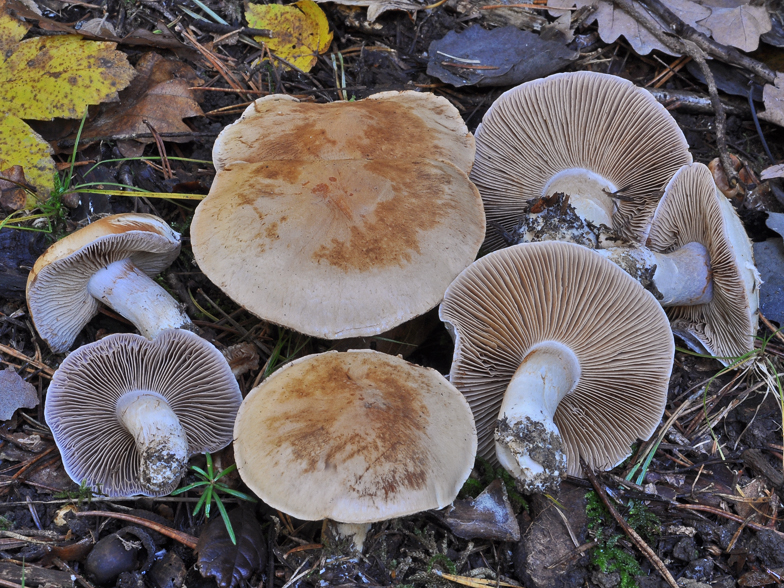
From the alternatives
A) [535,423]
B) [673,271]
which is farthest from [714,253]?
[535,423]

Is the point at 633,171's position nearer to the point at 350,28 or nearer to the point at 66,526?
the point at 350,28

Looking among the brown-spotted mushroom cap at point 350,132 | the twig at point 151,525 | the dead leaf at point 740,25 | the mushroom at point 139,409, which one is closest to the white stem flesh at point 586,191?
the brown-spotted mushroom cap at point 350,132

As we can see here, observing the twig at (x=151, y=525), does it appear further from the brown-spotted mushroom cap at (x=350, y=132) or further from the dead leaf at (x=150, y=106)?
the dead leaf at (x=150, y=106)

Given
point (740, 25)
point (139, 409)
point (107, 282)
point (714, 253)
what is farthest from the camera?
point (740, 25)

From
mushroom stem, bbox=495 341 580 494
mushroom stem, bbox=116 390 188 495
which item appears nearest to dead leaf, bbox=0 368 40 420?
mushroom stem, bbox=116 390 188 495

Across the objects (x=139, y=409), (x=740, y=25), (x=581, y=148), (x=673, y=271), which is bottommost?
(x=139, y=409)

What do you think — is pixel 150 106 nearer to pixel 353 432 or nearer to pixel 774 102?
pixel 353 432

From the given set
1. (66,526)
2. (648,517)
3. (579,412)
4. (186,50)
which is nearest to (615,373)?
(579,412)
